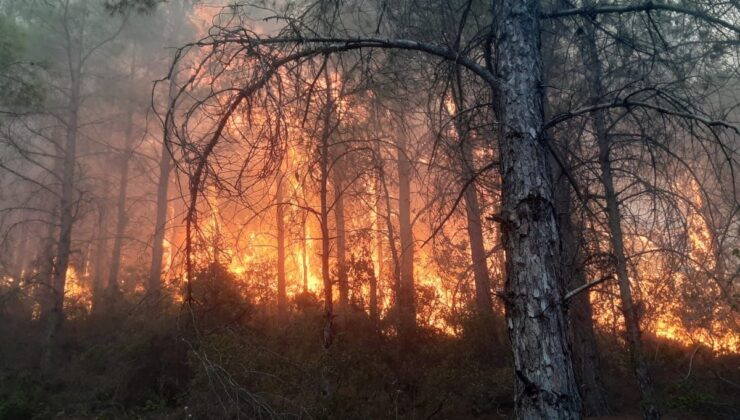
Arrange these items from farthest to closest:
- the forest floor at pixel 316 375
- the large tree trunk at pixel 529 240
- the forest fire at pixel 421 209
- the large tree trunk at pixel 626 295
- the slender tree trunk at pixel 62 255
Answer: the slender tree trunk at pixel 62 255 < the forest floor at pixel 316 375 < the large tree trunk at pixel 626 295 < the forest fire at pixel 421 209 < the large tree trunk at pixel 529 240

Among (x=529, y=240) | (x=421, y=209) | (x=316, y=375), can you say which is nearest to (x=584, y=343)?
(x=421, y=209)

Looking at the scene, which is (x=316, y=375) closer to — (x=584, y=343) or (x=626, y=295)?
(x=584, y=343)

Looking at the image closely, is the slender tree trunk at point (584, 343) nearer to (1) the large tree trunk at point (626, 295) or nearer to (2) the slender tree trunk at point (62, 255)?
(1) the large tree trunk at point (626, 295)

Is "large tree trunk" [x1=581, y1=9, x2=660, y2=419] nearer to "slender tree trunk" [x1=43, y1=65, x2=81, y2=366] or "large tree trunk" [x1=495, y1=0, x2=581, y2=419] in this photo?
"large tree trunk" [x1=495, y1=0, x2=581, y2=419]

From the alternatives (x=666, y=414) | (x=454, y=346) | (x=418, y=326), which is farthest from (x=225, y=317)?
(x=666, y=414)

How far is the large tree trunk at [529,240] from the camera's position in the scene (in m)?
2.86

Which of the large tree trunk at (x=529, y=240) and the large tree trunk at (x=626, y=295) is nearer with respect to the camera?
the large tree trunk at (x=529, y=240)

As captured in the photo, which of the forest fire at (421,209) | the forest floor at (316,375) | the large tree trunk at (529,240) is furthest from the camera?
the forest floor at (316,375)

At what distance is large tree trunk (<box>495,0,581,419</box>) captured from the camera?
286 centimetres

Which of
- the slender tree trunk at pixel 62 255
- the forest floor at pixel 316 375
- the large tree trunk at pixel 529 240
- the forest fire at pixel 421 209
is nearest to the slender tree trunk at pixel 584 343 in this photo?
the forest fire at pixel 421 209

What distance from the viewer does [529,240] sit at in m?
3.08

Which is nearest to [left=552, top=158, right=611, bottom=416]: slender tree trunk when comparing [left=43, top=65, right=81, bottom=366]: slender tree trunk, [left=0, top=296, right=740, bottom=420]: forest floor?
[left=0, top=296, right=740, bottom=420]: forest floor

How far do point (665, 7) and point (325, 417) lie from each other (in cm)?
683

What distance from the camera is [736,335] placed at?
11.4 metres
